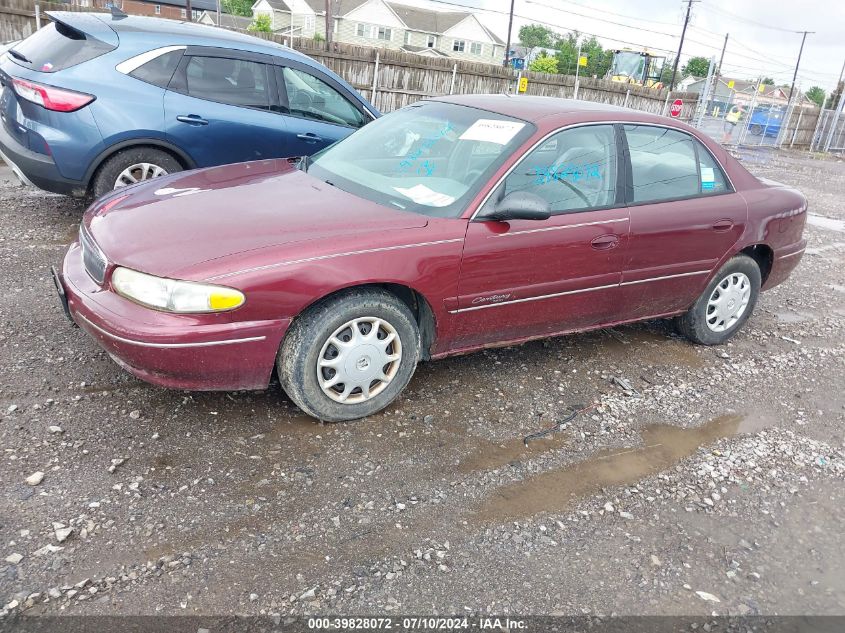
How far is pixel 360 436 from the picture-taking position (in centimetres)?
331

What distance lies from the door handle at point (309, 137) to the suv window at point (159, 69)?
123cm

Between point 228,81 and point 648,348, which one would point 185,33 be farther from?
point 648,348

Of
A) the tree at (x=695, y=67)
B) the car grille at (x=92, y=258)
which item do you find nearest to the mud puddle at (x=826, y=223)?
the car grille at (x=92, y=258)

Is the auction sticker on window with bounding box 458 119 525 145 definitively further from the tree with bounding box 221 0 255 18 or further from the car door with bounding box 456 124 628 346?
the tree with bounding box 221 0 255 18

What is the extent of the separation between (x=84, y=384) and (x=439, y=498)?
2.01 metres

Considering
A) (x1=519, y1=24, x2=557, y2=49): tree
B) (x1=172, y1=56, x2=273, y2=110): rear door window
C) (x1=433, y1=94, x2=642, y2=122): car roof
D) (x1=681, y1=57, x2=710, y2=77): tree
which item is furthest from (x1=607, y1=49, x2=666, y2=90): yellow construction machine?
(x1=519, y1=24, x2=557, y2=49): tree

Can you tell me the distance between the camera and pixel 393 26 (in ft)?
184

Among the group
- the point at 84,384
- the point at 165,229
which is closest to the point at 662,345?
the point at 165,229

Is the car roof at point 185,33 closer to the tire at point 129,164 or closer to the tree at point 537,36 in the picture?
the tire at point 129,164

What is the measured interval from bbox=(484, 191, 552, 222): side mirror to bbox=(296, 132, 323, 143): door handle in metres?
3.42

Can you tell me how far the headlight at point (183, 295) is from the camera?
2.82m

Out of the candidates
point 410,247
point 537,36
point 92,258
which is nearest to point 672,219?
point 410,247

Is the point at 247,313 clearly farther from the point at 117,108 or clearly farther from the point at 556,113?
the point at 117,108

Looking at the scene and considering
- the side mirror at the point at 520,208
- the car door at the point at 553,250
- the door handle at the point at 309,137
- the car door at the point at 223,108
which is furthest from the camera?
the door handle at the point at 309,137
